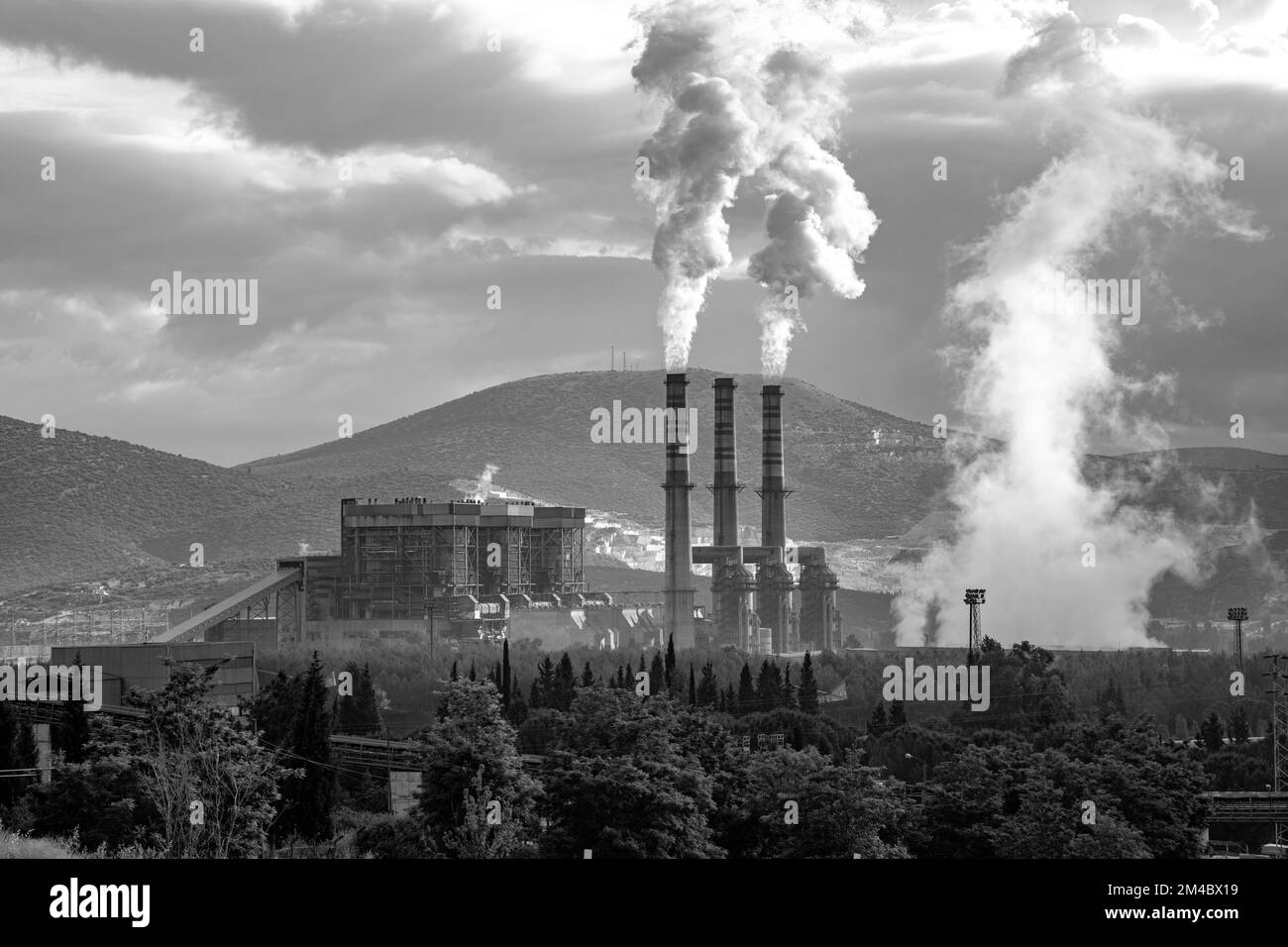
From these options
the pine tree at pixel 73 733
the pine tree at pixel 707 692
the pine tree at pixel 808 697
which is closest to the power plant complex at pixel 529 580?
the pine tree at pixel 707 692

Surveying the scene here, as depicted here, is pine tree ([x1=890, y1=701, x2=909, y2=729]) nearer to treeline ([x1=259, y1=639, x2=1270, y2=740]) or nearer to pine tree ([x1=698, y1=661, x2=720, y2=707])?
treeline ([x1=259, y1=639, x2=1270, y2=740])

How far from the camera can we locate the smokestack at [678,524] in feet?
490

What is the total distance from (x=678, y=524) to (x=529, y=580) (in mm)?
17294

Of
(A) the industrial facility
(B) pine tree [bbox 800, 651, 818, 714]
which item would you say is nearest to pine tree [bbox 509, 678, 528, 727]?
(B) pine tree [bbox 800, 651, 818, 714]

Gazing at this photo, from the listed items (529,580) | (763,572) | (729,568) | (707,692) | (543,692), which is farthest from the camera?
(763,572)

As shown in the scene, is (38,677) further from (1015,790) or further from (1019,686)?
(1019,686)

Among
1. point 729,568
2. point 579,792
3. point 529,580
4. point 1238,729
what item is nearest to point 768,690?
point 1238,729

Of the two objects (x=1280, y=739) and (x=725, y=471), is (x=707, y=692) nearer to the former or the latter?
(x=1280, y=739)

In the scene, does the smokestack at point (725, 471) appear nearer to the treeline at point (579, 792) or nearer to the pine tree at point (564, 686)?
the pine tree at point (564, 686)

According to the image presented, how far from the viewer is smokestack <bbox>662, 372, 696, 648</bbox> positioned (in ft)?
490

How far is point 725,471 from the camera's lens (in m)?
160

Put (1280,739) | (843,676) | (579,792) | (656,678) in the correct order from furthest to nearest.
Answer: (843,676)
(656,678)
(1280,739)
(579,792)

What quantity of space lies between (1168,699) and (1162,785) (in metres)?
62.0
